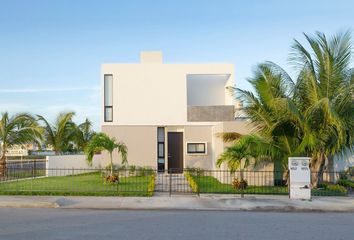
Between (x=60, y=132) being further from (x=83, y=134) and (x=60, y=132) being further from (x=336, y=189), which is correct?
(x=336, y=189)

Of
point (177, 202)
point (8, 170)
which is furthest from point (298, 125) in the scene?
point (8, 170)

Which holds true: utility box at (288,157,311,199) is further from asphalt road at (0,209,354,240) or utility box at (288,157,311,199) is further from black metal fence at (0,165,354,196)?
asphalt road at (0,209,354,240)

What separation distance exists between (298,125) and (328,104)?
6.89 feet

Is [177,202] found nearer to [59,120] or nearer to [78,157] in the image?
[78,157]

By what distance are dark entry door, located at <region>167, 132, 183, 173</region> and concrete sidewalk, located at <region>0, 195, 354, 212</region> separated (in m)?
10.2

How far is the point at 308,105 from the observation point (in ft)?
59.3

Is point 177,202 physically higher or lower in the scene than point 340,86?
lower

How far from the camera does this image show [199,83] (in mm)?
28469

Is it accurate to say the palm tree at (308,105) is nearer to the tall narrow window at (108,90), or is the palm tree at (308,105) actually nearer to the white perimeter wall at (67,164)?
the tall narrow window at (108,90)

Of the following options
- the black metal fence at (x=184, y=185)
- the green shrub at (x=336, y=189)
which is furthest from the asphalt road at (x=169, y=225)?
the green shrub at (x=336, y=189)

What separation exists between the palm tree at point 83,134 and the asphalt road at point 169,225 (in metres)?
26.0

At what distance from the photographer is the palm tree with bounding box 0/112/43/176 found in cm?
2436

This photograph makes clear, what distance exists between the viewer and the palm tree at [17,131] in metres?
24.4

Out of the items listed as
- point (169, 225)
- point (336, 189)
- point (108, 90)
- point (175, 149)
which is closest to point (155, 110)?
point (175, 149)
